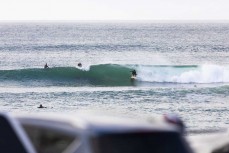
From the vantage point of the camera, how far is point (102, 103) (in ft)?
130

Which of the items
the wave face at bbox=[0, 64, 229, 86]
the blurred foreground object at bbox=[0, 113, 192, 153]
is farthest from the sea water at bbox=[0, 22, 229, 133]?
the blurred foreground object at bbox=[0, 113, 192, 153]

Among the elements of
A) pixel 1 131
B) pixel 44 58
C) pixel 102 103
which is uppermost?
pixel 1 131

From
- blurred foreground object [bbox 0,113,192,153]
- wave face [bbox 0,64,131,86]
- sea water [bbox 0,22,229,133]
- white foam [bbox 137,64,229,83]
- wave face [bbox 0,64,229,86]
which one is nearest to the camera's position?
blurred foreground object [bbox 0,113,192,153]

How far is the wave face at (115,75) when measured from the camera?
53.7m

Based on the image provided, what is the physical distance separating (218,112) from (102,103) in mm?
7916

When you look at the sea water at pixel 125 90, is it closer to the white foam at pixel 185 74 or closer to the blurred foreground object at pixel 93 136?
the white foam at pixel 185 74

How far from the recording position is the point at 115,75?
56.9m

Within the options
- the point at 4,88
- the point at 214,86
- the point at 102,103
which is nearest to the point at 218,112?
the point at 102,103

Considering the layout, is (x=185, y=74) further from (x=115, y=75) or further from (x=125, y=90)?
(x=125, y=90)

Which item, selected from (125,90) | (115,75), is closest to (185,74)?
(115,75)

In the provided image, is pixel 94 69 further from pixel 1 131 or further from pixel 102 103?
pixel 1 131

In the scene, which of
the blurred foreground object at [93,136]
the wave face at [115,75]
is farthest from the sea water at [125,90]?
the blurred foreground object at [93,136]

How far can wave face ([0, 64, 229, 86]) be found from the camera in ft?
176

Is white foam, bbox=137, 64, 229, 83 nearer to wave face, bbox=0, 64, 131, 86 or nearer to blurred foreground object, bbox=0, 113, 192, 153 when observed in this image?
wave face, bbox=0, 64, 131, 86
